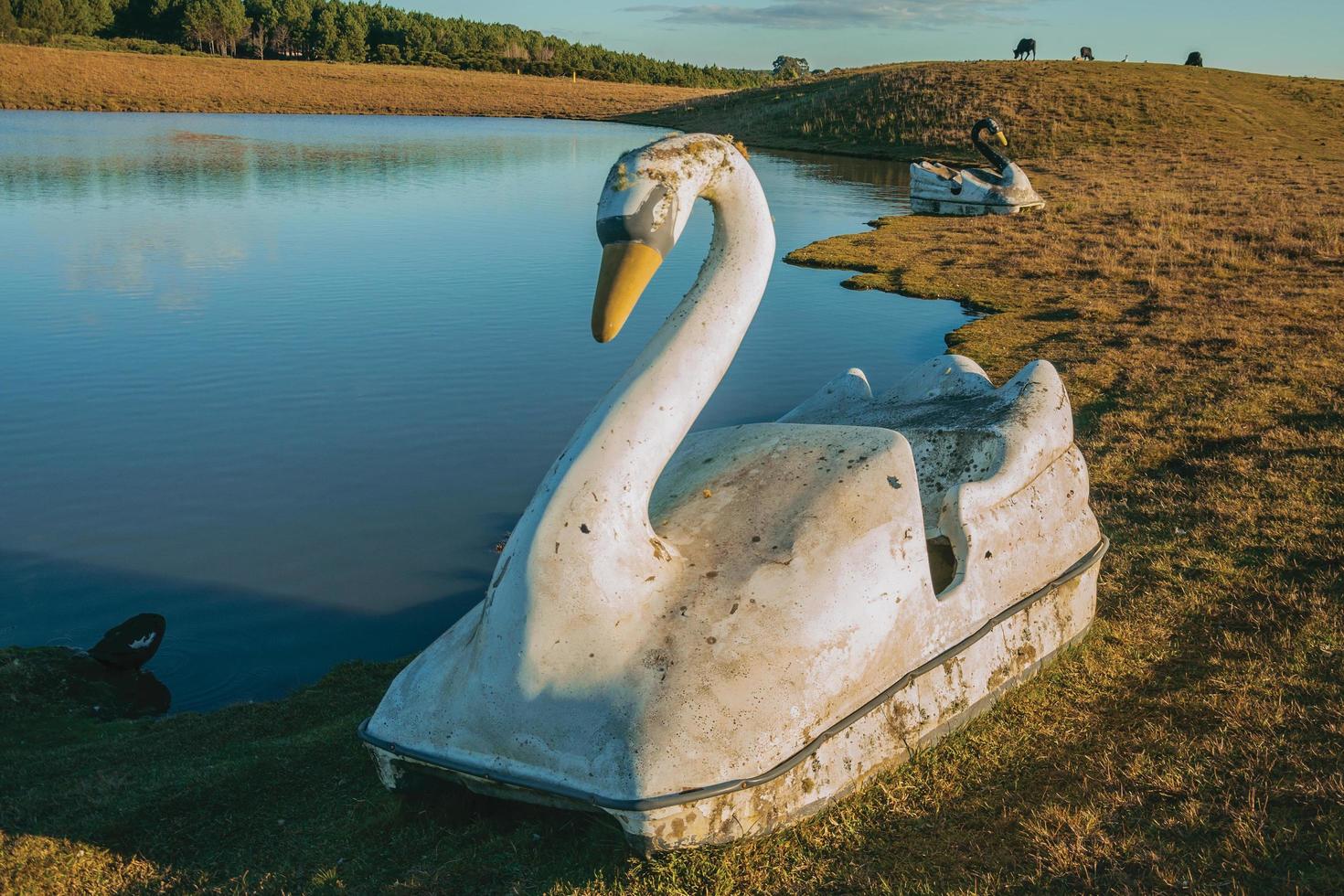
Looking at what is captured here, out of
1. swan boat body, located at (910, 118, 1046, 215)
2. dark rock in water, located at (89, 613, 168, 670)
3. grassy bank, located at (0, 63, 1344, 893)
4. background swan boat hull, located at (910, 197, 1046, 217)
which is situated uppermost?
swan boat body, located at (910, 118, 1046, 215)

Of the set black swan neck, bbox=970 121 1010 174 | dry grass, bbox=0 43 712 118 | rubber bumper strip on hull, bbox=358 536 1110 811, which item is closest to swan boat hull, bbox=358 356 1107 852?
rubber bumper strip on hull, bbox=358 536 1110 811

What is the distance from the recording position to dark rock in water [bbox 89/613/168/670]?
7.02 metres

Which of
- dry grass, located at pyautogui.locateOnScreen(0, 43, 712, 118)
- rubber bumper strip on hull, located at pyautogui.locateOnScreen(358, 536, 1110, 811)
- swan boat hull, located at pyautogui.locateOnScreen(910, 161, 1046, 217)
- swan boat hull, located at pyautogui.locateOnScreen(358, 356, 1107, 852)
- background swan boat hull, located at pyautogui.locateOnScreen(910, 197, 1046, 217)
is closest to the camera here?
rubber bumper strip on hull, located at pyautogui.locateOnScreen(358, 536, 1110, 811)

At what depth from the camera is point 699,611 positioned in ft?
14.0

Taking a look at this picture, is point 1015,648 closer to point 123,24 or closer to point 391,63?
point 391,63

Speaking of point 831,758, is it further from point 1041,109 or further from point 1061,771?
point 1041,109

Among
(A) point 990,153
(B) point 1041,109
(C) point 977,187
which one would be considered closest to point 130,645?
(C) point 977,187

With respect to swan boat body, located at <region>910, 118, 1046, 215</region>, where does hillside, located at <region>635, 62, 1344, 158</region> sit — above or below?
above

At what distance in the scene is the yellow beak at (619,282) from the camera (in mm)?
4254

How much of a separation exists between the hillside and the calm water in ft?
71.3

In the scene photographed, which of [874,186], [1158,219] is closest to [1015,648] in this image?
[1158,219]

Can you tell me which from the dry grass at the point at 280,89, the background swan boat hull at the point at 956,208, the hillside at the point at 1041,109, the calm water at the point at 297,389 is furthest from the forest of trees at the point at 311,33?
the background swan boat hull at the point at 956,208

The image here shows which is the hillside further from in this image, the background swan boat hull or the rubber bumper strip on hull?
the rubber bumper strip on hull

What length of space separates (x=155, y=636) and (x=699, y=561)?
4.60 metres
